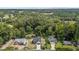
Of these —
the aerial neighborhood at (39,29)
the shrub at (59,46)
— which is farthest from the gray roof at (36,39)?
the shrub at (59,46)

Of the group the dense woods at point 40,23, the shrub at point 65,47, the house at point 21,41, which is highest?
the dense woods at point 40,23

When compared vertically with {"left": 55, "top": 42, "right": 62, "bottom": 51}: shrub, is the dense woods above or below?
above

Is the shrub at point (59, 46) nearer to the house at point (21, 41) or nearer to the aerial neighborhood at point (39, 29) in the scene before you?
the aerial neighborhood at point (39, 29)

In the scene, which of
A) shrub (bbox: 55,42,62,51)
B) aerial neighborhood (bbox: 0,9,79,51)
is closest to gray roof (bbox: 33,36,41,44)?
aerial neighborhood (bbox: 0,9,79,51)

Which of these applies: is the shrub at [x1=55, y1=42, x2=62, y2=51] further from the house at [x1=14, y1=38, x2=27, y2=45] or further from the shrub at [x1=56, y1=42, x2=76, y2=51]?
the house at [x1=14, y1=38, x2=27, y2=45]

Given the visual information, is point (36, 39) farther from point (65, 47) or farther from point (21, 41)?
point (65, 47)

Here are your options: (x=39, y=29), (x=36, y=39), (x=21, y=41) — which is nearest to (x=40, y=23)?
(x=39, y=29)
